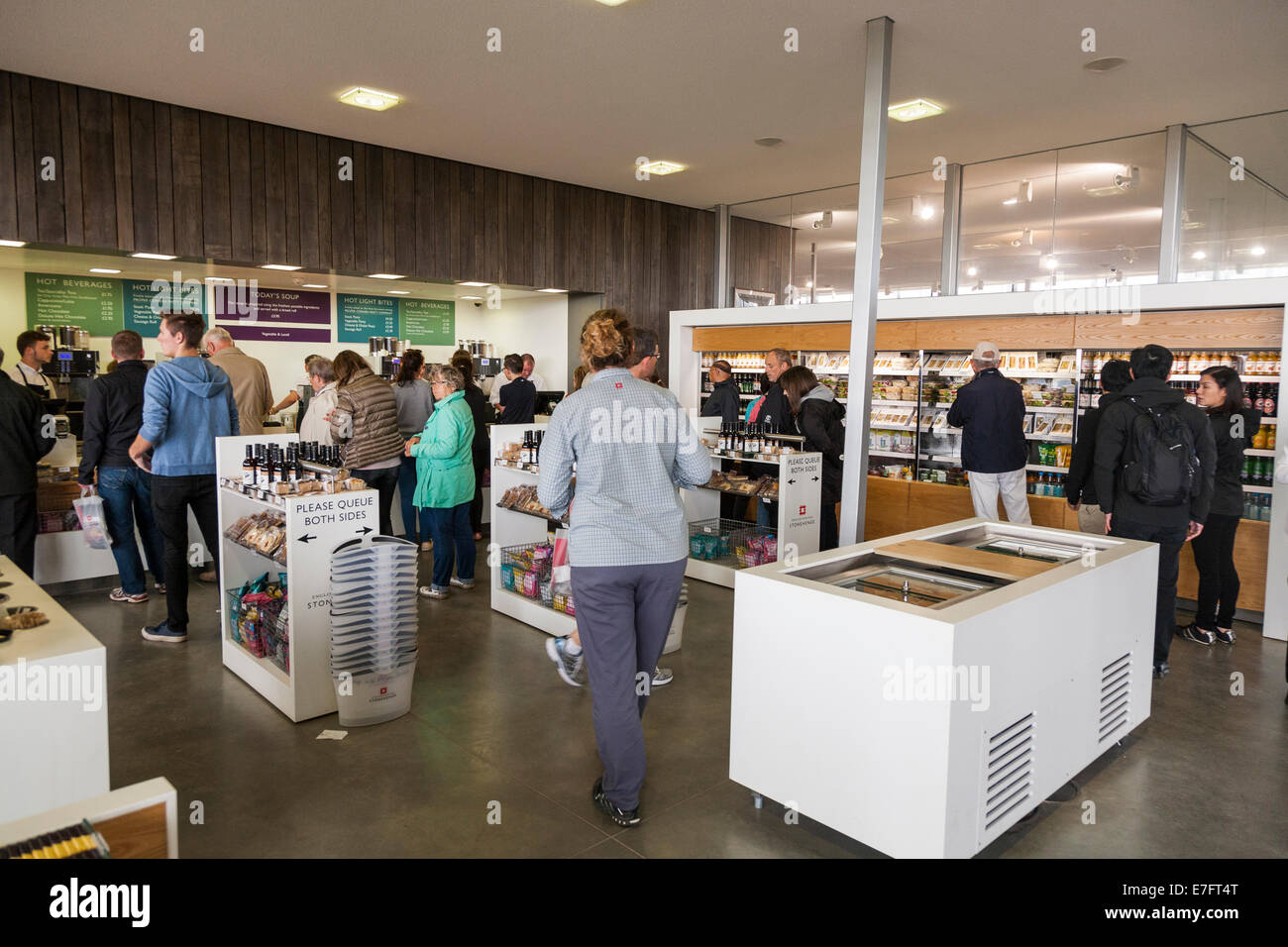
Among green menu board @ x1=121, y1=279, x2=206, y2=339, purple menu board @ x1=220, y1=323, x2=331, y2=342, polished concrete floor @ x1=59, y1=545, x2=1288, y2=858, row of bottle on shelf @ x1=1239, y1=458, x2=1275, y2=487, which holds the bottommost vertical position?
polished concrete floor @ x1=59, y1=545, x2=1288, y2=858

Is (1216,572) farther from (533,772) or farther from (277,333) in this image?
(277,333)

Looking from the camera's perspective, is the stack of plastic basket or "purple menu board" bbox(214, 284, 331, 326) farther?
"purple menu board" bbox(214, 284, 331, 326)

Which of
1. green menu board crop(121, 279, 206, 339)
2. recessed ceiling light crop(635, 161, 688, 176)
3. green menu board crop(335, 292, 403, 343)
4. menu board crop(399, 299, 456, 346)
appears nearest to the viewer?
recessed ceiling light crop(635, 161, 688, 176)

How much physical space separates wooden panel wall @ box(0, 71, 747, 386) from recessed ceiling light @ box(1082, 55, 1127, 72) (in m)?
4.95

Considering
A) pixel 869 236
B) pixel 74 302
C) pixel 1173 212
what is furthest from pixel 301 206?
pixel 1173 212

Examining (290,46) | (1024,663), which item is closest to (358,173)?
(290,46)

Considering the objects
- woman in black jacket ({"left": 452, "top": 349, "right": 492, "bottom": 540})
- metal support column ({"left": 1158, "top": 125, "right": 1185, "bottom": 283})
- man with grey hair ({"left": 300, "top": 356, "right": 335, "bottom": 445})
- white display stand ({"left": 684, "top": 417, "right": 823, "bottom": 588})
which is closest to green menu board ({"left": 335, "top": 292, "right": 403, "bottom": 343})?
woman in black jacket ({"left": 452, "top": 349, "right": 492, "bottom": 540})

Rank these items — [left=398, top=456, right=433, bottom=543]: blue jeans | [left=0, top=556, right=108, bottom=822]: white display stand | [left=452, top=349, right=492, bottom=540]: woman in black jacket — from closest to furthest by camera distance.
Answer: [left=0, top=556, right=108, bottom=822]: white display stand
[left=452, top=349, right=492, bottom=540]: woman in black jacket
[left=398, top=456, right=433, bottom=543]: blue jeans

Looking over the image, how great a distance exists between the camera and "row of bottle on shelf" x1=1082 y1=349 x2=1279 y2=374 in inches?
230

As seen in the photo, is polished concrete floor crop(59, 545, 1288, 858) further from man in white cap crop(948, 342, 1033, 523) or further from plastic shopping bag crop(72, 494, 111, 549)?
man in white cap crop(948, 342, 1033, 523)

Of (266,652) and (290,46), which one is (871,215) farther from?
(266,652)

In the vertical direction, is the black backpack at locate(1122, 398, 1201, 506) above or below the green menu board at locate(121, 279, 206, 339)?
below

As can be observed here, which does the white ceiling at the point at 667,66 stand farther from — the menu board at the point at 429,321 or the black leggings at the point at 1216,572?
the menu board at the point at 429,321
